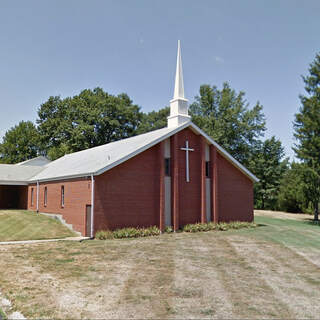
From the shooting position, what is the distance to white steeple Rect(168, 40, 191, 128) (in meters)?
24.1

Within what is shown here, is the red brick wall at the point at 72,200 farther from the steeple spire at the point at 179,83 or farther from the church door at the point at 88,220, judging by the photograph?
the steeple spire at the point at 179,83

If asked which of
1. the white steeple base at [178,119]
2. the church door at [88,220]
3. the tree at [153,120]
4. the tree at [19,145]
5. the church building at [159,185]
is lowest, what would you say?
the church door at [88,220]

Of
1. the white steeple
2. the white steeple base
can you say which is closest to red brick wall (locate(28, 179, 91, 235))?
the white steeple base

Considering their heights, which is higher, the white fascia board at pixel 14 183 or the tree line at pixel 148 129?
the tree line at pixel 148 129

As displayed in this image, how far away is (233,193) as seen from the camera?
25953 mm

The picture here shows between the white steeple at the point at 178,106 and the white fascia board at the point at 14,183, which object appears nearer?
the white steeple at the point at 178,106

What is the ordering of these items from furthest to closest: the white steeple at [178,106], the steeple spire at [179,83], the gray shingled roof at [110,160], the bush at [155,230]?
1. the steeple spire at [179,83]
2. the white steeple at [178,106]
3. the gray shingled roof at [110,160]
4. the bush at [155,230]

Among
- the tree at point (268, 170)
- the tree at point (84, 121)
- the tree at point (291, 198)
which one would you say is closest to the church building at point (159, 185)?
the tree at point (291, 198)

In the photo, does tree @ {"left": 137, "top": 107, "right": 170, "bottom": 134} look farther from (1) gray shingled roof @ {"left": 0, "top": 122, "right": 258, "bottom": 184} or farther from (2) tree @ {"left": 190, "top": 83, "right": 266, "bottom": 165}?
(1) gray shingled roof @ {"left": 0, "top": 122, "right": 258, "bottom": 184}

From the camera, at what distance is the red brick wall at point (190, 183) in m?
23.1

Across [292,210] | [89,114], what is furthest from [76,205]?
[89,114]

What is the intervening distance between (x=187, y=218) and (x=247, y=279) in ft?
41.6

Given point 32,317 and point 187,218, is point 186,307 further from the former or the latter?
point 187,218

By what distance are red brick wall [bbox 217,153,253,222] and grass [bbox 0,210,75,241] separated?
1072cm
